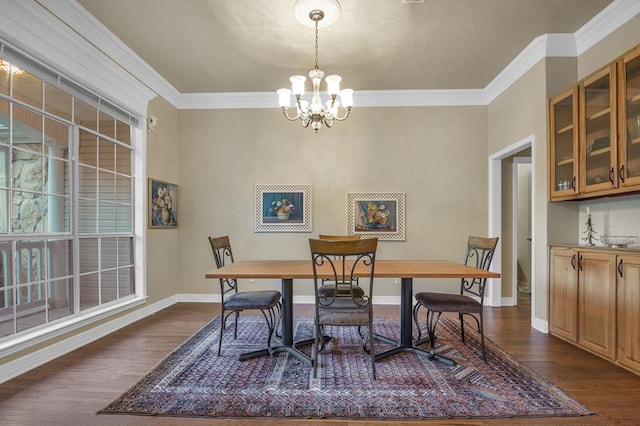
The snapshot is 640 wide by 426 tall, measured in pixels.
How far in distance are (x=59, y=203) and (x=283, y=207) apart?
2461mm

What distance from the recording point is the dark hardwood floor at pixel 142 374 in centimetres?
184

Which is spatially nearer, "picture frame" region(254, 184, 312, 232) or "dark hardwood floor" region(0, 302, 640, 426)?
"dark hardwood floor" region(0, 302, 640, 426)

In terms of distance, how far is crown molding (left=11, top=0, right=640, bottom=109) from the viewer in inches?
104

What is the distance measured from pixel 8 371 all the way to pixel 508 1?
186 inches

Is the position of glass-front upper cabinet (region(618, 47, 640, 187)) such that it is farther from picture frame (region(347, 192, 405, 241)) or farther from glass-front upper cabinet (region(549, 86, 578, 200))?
picture frame (region(347, 192, 405, 241))

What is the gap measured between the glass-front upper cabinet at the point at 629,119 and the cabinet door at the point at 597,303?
0.64m

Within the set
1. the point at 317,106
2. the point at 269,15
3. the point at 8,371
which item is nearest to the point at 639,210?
the point at 317,106

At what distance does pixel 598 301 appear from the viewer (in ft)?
8.55

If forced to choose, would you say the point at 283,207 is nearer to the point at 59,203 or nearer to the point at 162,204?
the point at 162,204

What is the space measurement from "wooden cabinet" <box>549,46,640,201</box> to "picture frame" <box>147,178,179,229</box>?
14.6 feet

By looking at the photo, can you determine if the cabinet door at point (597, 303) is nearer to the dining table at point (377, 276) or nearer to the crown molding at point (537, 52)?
the dining table at point (377, 276)

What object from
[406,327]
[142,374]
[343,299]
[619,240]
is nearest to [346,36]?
[343,299]

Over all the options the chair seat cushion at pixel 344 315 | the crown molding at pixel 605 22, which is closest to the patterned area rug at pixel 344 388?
the chair seat cushion at pixel 344 315

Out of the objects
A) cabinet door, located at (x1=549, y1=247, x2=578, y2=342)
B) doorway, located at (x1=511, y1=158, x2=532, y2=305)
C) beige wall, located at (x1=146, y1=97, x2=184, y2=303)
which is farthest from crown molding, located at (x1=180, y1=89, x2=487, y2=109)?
cabinet door, located at (x1=549, y1=247, x2=578, y2=342)
